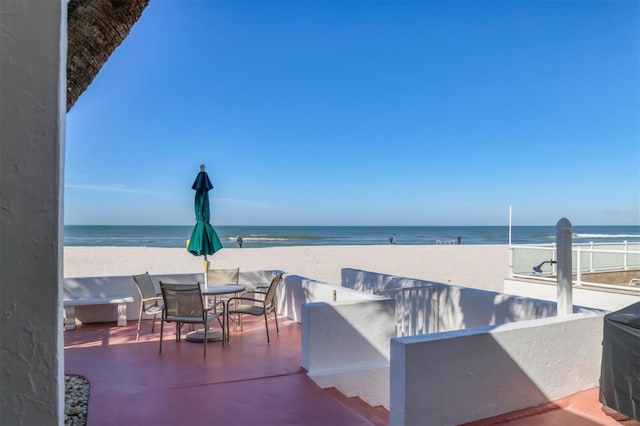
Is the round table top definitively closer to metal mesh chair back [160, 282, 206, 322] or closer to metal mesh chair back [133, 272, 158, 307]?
metal mesh chair back [160, 282, 206, 322]

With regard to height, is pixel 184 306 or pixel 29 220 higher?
pixel 29 220

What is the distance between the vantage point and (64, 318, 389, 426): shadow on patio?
10.4 ft

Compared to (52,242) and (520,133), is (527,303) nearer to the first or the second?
(52,242)

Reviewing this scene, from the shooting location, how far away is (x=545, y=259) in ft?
31.1

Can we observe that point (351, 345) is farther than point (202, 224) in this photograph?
No

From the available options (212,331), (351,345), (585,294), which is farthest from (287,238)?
(351,345)

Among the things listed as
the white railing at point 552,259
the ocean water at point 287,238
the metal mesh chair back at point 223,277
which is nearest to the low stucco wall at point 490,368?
the metal mesh chair back at point 223,277

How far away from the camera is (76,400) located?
11.4ft

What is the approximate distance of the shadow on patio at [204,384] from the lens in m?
3.17

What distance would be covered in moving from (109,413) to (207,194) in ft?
11.4

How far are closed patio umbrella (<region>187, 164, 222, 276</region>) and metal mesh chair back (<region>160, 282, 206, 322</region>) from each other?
1.15 meters

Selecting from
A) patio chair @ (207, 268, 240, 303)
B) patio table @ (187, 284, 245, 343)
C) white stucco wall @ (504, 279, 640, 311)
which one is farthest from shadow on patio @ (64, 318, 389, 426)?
white stucco wall @ (504, 279, 640, 311)

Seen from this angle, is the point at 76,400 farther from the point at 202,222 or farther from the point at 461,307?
the point at 461,307

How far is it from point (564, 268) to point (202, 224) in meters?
4.52
